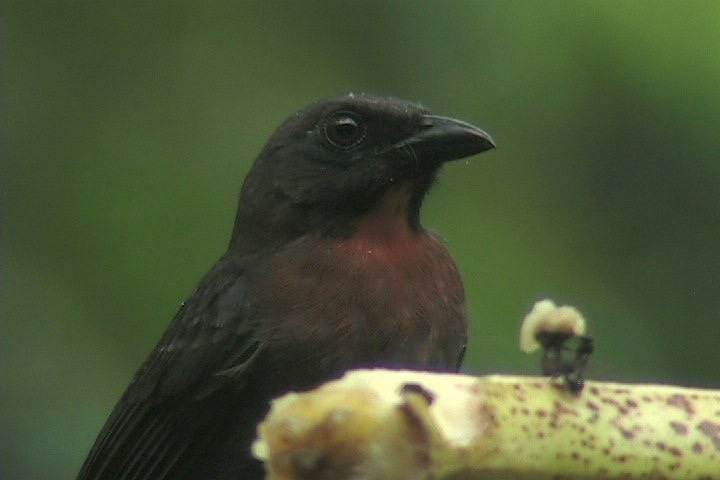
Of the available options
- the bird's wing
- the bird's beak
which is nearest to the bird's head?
the bird's beak

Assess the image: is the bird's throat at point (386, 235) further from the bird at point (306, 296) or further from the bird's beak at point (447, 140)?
the bird's beak at point (447, 140)

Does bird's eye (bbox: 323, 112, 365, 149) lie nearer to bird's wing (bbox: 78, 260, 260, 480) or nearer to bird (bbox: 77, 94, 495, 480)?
bird (bbox: 77, 94, 495, 480)

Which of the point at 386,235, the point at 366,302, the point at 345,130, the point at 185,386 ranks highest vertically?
the point at 345,130

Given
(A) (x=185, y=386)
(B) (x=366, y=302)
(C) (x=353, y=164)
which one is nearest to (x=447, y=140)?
(C) (x=353, y=164)

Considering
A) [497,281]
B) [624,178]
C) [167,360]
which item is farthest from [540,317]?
[624,178]

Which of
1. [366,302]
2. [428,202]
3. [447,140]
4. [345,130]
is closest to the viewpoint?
[366,302]

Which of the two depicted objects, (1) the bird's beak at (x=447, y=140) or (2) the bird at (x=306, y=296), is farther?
(1) the bird's beak at (x=447, y=140)

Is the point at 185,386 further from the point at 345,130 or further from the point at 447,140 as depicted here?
the point at 447,140

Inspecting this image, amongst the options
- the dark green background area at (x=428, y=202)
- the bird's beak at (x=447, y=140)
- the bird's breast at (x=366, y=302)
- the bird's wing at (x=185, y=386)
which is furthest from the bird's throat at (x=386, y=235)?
the dark green background area at (x=428, y=202)
